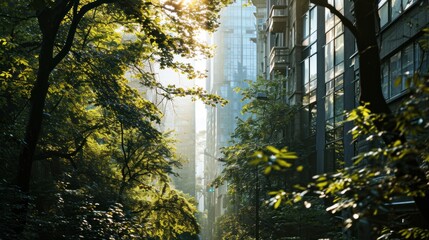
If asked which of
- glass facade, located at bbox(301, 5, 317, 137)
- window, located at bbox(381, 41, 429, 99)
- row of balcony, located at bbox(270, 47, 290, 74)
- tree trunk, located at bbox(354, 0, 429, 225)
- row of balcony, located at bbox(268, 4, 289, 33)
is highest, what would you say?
row of balcony, located at bbox(268, 4, 289, 33)

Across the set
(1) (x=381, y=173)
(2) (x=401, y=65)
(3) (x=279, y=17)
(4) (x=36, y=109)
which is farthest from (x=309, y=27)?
(1) (x=381, y=173)

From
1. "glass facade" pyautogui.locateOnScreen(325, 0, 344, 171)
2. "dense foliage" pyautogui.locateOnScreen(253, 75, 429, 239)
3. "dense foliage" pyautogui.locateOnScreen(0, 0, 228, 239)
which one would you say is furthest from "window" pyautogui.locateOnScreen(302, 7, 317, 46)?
"dense foliage" pyautogui.locateOnScreen(253, 75, 429, 239)

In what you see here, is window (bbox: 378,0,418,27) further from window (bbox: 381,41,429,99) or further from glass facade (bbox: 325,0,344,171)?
glass facade (bbox: 325,0,344,171)

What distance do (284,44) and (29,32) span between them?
36712 mm

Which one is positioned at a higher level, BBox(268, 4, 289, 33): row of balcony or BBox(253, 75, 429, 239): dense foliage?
BBox(268, 4, 289, 33): row of balcony

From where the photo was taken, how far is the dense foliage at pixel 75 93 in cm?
1688

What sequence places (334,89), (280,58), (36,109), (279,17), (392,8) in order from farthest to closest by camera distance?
(279,17) → (280,58) → (334,89) → (392,8) → (36,109)

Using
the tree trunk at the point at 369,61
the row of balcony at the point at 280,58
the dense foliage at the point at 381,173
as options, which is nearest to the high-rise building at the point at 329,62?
the row of balcony at the point at 280,58

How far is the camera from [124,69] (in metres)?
23.2

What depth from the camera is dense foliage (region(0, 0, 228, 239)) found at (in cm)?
1688

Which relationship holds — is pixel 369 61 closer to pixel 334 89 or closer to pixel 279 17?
pixel 334 89

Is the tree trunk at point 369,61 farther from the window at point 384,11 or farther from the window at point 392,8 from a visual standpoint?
the window at point 384,11

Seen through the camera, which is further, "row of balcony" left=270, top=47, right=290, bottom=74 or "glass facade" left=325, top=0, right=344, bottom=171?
"row of balcony" left=270, top=47, right=290, bottom=74

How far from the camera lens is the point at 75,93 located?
24.5 m
